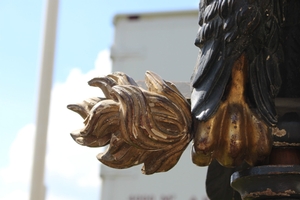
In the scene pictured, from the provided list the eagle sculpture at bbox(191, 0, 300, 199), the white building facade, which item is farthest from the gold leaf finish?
the white building facade

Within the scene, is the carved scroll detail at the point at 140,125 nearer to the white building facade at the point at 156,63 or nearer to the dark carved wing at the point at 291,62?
the dark carved wing at the point at 291,62

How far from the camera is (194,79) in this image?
312 mm

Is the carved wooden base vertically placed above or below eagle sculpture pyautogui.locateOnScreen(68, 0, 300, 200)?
below

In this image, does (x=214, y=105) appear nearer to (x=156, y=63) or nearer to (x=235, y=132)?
(x=235, y=132)

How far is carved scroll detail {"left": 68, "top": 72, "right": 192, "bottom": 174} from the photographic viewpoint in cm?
31

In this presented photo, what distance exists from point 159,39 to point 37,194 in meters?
2.59

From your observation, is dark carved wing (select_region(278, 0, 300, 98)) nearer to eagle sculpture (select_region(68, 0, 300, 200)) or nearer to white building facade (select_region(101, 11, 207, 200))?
eagle sculpture (select_region(68, 0, 300, 200))

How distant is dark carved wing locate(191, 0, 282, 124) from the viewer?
11.6 inches

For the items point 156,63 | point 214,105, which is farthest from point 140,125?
point 156,63

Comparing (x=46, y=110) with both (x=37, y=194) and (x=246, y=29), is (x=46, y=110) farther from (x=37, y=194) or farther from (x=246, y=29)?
(x=246, y=29)

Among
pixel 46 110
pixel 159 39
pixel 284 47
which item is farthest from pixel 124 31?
pixel 284 47

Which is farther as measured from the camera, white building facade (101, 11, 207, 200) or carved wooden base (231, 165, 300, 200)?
white building facade (101, 11, 207, 200)

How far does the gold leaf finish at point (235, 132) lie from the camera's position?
0.97ft

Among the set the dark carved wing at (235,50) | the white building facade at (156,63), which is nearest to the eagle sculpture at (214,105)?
the dark carved wing at (235,50)
